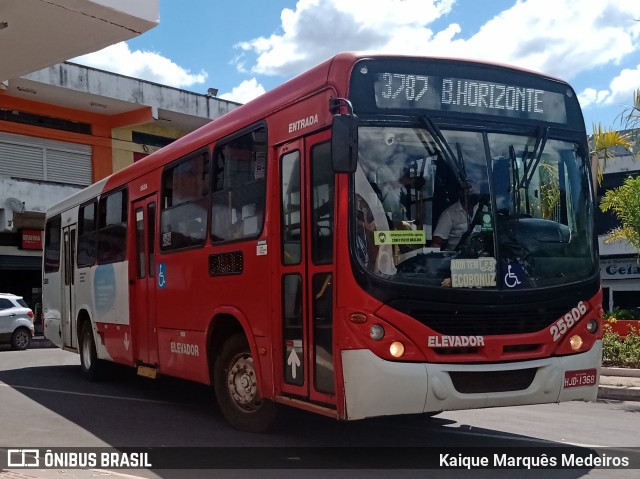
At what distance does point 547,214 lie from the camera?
6.73m

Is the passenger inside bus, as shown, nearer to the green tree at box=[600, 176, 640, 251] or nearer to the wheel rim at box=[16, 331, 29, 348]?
the green tree at box=[600, 176, 640, 251]

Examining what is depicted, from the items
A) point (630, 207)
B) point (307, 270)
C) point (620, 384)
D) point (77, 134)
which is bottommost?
point (620, 384)

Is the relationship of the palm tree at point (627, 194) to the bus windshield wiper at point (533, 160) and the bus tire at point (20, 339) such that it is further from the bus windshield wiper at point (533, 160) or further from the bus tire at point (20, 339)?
the bus tire at point (20, 339)

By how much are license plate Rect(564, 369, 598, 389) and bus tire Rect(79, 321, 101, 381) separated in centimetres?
850

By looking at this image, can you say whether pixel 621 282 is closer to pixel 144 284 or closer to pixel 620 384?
pixel 620 384

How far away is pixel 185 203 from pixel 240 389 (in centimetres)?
246

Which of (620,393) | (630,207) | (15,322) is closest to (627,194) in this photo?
(630,207)

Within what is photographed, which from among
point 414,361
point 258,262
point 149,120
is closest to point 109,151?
point 149,120

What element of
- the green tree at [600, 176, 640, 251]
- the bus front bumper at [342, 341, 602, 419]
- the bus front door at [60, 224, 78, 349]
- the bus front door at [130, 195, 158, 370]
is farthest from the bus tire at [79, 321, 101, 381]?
the green tree at [600, 176, 640, 251]

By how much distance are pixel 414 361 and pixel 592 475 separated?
1694 mm

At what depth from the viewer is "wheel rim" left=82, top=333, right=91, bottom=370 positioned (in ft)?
43.0

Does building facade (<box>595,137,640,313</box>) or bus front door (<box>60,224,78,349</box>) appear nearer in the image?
bus front door (<box>60,224,78,349</box>)

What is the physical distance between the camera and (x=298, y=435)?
7820 millimetres

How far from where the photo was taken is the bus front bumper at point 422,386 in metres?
5.89
